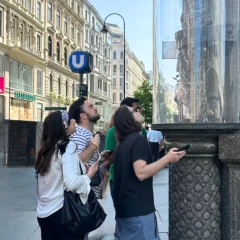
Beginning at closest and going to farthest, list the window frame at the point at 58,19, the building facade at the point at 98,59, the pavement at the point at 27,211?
the pavement at the point at 27,211 → the window frame at the point at 58,19 → the building facade at the point at 98,59

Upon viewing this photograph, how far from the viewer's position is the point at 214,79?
3.68m

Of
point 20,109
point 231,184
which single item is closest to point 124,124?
point 231,184

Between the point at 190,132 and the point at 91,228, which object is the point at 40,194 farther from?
the point at 190,132

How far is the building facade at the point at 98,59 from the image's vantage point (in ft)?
213

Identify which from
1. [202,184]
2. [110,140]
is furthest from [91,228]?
[110,140]

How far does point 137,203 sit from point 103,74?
72.4 meters

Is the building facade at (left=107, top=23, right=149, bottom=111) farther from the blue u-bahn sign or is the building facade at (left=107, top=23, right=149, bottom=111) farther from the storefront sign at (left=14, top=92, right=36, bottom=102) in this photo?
the blue u-bahn sign

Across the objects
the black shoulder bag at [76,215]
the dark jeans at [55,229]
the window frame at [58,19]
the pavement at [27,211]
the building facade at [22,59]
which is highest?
the window frame at [58,19]

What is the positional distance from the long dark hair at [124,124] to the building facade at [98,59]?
55764mm

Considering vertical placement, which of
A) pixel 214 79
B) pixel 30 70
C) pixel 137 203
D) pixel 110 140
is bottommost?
pixel 137 203

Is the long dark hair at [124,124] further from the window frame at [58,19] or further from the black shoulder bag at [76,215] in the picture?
the window frame at [58,19]

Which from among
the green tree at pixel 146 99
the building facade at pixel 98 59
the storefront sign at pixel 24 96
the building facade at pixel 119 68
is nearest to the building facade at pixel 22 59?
the storefront sign at pixel 24 96

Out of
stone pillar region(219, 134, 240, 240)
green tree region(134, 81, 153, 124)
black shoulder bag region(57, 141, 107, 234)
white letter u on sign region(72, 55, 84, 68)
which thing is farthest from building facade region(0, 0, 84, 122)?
stone pillar region(219, 134, 240, 240)

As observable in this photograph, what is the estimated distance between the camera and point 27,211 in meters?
8.67
